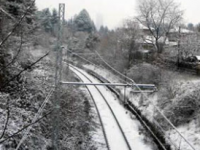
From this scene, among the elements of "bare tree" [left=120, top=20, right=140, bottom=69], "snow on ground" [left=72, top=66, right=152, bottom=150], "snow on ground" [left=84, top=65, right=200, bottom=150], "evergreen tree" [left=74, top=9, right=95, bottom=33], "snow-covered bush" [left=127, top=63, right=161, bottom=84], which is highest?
"evergreen tree" [left=74, top=9, right=95, bottom=33]

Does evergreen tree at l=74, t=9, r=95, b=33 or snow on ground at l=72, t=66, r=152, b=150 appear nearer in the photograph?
snow on ground at l=72, t=66, r=152, b=150

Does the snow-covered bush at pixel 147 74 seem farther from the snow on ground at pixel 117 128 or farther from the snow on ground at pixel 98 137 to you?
the snow on ground at pixel 98 137

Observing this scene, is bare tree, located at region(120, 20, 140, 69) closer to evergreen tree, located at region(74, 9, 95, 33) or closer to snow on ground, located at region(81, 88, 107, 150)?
snow on ground, located at region(81, 88, 107, 150)

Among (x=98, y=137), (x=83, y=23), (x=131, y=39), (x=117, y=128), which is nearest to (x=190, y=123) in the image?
(x=117, y=128)

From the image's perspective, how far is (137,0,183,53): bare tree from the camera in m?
35.8

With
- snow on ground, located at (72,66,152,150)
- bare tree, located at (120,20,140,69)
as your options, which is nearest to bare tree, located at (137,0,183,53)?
bare tree, located at (120,20,140,69)

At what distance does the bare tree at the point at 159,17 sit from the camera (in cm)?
3578

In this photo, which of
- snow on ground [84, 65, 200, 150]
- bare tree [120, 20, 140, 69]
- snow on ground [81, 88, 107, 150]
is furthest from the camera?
bare tree [120, 20, 140, 69]

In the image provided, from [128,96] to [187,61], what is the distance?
8059 mm

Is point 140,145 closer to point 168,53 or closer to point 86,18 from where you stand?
point 168,53

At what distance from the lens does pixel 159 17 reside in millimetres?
36781

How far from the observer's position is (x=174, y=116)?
58.8ft

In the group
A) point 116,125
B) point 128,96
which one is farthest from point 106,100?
point 116,125

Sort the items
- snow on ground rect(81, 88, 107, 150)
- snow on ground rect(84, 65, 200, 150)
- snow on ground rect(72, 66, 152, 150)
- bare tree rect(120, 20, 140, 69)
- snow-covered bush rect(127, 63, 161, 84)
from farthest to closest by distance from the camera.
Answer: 1. bare tree rect(120, 20, 140, 69)
2. snow-covered bush rect(127, 63, 161, 84)
3. snow on ground rect(72, 66, 152, 150)
4. snow on ground rect(81, 88, 107, 150)
5. snow on ground rect(84, 65, 200, 150)
